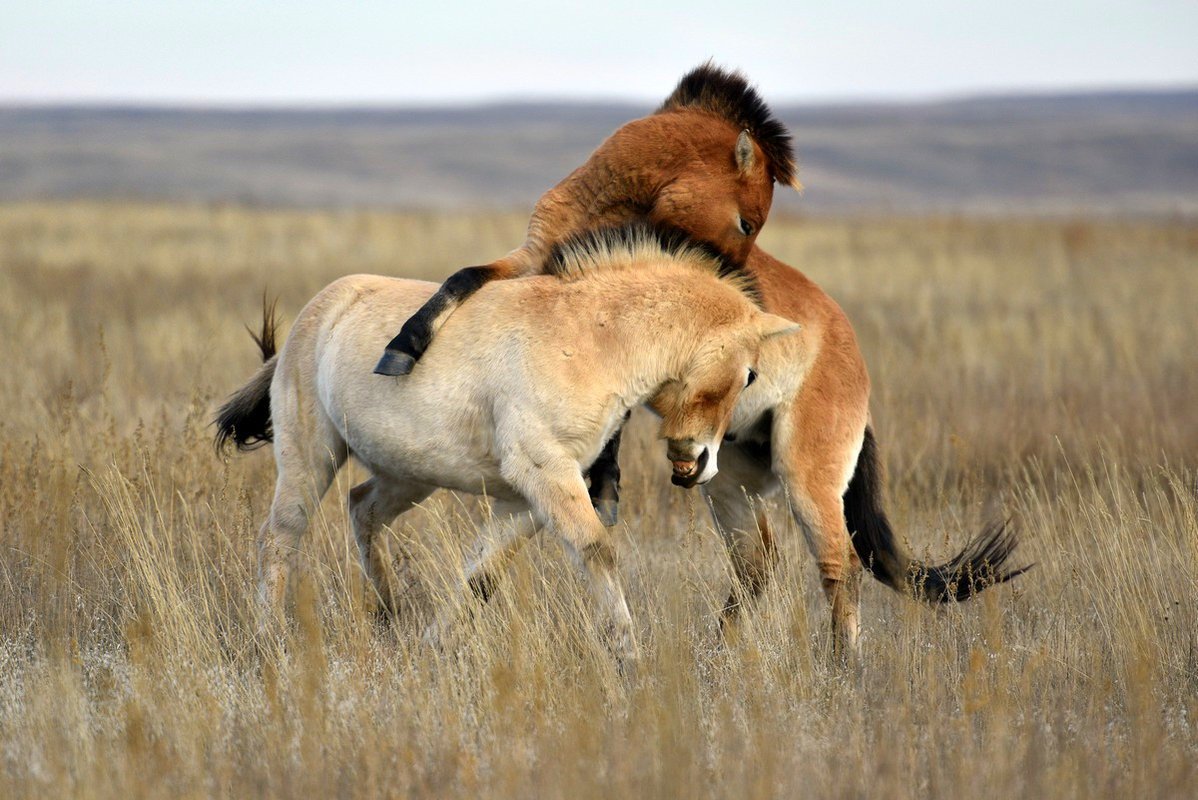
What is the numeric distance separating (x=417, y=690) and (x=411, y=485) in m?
1.72

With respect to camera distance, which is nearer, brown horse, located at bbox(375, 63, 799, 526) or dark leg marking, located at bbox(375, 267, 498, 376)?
dark leg marking, located at bbox(375, 267, 498, 376)

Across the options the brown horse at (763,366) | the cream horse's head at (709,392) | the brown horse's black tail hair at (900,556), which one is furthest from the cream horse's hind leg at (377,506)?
the brown horse's black tail hair at (900,556)

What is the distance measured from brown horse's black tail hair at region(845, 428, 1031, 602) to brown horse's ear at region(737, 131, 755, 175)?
4.15 ft

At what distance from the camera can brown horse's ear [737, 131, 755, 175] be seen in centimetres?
535

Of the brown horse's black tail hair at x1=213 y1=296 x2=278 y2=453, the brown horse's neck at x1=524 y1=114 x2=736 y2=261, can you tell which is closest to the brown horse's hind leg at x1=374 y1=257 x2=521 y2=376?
the brown horse's neck at x1=524 y1=114 x2=736 y2=261

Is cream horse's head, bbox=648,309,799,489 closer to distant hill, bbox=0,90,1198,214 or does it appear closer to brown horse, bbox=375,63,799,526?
brown horse, bbox=375,63,799,526

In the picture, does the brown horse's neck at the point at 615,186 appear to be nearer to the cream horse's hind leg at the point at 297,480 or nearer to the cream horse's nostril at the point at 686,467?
the cream horse's hind leg at the point at 297,480

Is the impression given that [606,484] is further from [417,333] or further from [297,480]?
[297,480]

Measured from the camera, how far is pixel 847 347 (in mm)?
5098

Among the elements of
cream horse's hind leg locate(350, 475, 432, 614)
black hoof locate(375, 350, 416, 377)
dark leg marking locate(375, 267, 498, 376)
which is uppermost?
dark leg marking locate(375, 267, 498, 376)

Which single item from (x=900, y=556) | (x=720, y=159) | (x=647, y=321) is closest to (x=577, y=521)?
(x=647, y=321)

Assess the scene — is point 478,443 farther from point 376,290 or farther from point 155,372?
point 155,372

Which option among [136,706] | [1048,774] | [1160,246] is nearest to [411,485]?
[136,706]

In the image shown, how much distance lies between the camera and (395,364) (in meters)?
4.75
